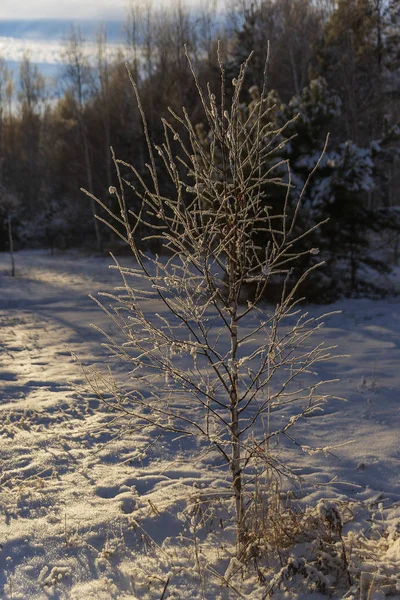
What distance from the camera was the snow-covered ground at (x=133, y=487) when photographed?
9.23 ft

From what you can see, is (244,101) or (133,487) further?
(244,101)

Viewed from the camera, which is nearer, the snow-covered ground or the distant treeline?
the snow-covered ground

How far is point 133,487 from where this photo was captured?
13.0ft

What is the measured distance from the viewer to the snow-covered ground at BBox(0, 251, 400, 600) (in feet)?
9.23

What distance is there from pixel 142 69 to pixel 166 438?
27721 millimetres

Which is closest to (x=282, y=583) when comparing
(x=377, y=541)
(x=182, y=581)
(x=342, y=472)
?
(x=182, y=581)

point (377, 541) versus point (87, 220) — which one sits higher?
point (87, 220)

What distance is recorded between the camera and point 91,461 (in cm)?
443

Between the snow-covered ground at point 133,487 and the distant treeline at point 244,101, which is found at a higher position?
the distant treeline at point 244,101

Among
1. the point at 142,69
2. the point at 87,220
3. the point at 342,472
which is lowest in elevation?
the point at 342,472

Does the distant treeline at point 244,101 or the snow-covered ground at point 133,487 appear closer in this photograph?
the snow-covered ground at point 133,487

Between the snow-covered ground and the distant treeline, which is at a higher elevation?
the distant treeline

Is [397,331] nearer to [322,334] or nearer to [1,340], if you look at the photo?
[322,334]

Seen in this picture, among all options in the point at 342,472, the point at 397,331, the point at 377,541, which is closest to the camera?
the point at 377,541
